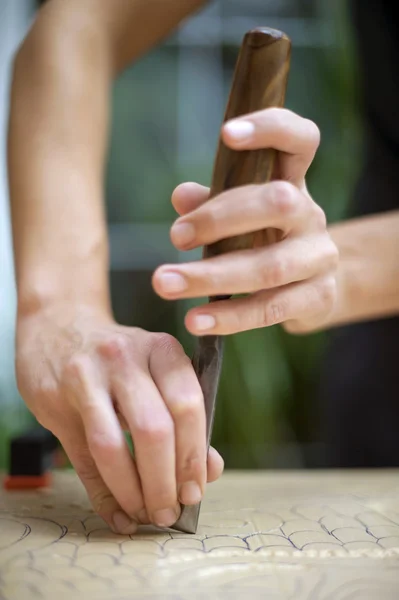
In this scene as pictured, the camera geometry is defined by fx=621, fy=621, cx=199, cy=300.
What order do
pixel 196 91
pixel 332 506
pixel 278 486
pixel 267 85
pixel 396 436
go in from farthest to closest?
pixel 196 91
pixel 396 436
pixel 278 486
pixel 332 506
pixel 267 85

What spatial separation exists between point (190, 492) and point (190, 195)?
0.25 metres

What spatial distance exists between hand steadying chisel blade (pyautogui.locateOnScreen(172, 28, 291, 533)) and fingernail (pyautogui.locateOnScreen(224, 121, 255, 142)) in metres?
0.02

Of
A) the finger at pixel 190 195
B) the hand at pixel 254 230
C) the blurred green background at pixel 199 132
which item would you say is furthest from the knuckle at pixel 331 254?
the blurred green background at pixel 199 132

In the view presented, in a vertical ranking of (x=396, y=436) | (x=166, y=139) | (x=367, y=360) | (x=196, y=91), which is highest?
(x=196, y=91)

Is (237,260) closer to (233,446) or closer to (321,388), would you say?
(321,388)

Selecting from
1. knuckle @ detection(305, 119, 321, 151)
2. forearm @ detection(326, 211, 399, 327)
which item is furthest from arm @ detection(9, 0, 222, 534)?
forearm @ detection(326, 211, 399, 327)

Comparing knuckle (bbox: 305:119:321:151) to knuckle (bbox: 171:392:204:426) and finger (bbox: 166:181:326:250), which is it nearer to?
finger (bbox: 166:181:326:250)

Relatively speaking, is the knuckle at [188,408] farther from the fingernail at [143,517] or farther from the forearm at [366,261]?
the forearm at [366,261]

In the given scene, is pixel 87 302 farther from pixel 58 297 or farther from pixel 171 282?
pixel 171 282

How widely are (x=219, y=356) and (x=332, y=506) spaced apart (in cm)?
21

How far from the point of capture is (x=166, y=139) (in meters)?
1.81

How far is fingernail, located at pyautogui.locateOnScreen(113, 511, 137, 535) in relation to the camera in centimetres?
53

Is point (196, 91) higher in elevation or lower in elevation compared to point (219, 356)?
higher

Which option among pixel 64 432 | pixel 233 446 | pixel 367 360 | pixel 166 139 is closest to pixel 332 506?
pixel 64 432
